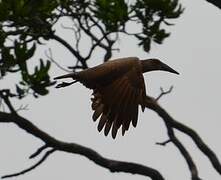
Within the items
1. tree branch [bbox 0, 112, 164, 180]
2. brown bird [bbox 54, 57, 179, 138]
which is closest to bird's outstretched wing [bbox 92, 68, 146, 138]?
brown bird [bbox 54, 57, 179, 138]

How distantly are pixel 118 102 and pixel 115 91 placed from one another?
0.33 ft

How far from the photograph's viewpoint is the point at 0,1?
9.88 meters

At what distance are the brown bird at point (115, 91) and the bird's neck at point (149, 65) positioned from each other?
0.50 meters

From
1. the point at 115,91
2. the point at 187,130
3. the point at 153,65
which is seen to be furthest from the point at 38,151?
the point at 115,91

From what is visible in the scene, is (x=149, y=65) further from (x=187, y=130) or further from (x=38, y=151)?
(x=187, y=130)

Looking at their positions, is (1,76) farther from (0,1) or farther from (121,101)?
(121,101)

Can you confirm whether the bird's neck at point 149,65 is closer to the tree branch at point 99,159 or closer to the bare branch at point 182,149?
the tree branch at point 99,159

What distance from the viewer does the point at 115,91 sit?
7.70 metres

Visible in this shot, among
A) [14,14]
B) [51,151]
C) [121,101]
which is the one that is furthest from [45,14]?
[121,101]

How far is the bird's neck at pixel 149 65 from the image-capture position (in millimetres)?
8623

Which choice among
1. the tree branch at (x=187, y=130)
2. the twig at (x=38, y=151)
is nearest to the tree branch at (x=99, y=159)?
the twig at (x=38, y=151)

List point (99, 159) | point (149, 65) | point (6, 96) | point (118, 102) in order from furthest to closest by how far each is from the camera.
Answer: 1. point (99, 159)
2. point (6, 96)
3. point (149, 65)
4. point (118, 102)

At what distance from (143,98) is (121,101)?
0.72 feet

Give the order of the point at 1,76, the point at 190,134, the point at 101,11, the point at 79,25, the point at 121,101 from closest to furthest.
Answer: the point at 121,101 → the point at 1,76 → the point at 101,11 → the point at 79,25 → the point at 190,134
